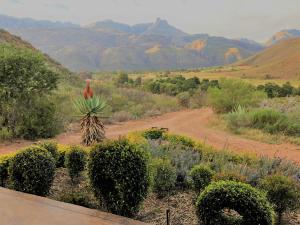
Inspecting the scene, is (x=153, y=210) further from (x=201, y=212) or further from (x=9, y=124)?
(x=9, y=124)

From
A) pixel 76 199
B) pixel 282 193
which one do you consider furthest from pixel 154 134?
pixel 282 193

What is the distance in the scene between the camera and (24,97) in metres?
14.5

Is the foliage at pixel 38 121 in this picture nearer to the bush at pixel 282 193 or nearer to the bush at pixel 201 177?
the bush at pixel 201 177

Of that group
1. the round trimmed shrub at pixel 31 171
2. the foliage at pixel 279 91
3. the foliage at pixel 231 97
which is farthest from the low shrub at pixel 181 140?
the foliage at pixel 279 91

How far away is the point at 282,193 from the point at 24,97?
34.9 ft

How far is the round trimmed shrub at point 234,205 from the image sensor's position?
14.8 ft

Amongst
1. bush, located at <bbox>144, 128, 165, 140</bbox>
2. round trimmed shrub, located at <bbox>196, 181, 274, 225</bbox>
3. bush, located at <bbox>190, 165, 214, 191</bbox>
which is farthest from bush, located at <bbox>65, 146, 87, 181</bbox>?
bush, located at <bbox>144, 128, 165, 140</bbox>

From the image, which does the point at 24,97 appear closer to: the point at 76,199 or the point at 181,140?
the point at 181,140

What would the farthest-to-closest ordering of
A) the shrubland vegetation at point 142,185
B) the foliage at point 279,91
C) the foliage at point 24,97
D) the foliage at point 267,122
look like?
the foliage at point 279,91
the foliage at point 267,122
the foliage at point 24,97
the shrubland vegetation at point 142,185

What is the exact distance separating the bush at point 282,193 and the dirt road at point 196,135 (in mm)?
3425

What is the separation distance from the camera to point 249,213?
4520 mm

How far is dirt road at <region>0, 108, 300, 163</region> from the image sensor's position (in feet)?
42.3

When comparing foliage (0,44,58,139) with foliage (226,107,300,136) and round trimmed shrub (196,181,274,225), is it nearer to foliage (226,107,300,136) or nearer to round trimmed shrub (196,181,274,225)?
foliage (226,107,300,136)

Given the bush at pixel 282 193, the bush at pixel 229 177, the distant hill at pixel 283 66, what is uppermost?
the bush at pixel 229 177
